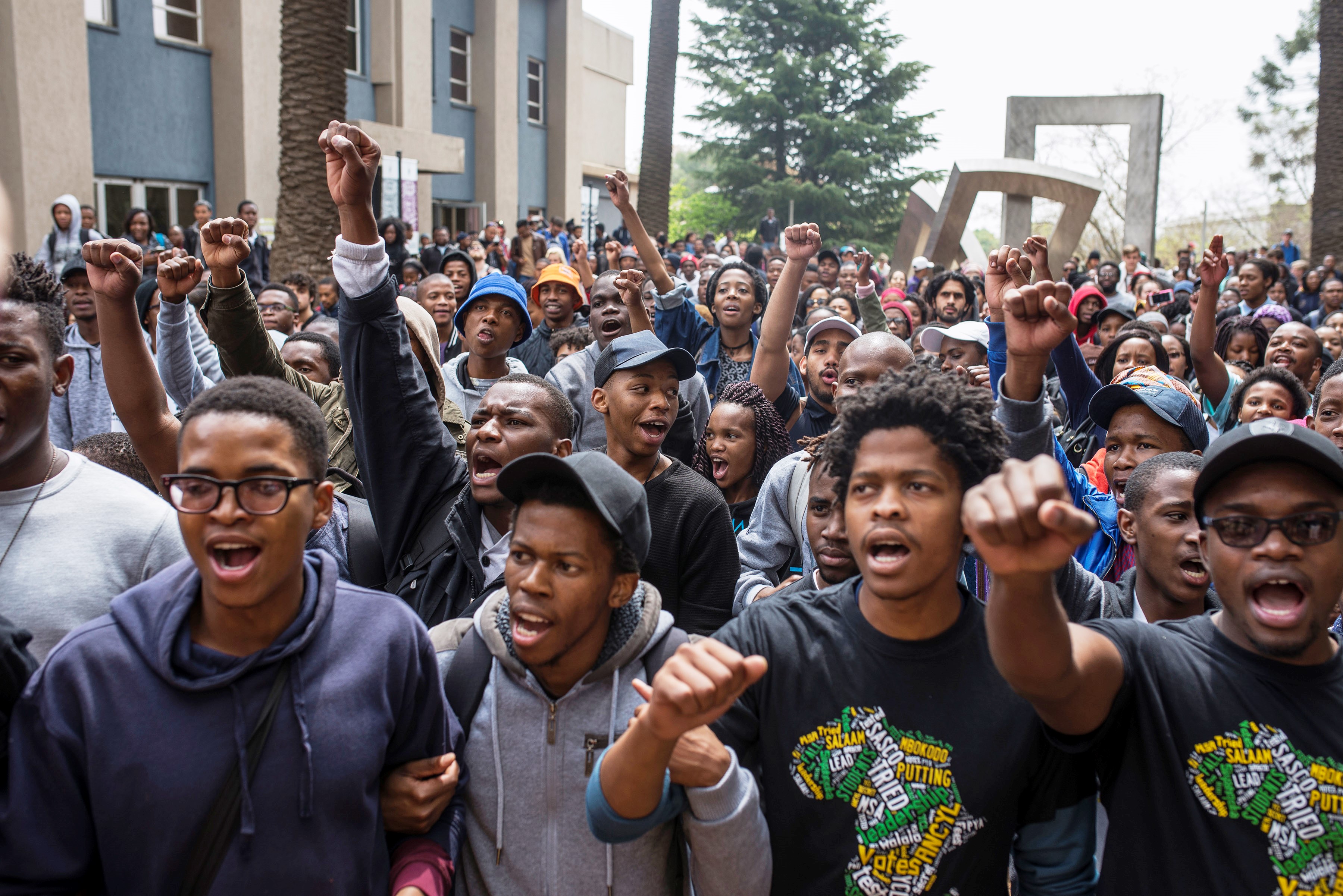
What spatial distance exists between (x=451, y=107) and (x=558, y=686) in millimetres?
24016

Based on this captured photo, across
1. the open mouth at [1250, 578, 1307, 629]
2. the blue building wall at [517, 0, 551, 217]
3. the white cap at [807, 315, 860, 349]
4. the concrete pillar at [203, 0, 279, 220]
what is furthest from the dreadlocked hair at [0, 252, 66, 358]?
the blue building wall at [517, 0, 551, 217]

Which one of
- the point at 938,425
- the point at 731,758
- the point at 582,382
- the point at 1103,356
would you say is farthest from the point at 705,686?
the point at 1103,356

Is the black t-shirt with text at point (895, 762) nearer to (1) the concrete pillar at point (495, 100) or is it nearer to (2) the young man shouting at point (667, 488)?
(2) the young man shouting at point (667, 488)

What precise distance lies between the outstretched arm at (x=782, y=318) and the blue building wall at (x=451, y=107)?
65.8ft

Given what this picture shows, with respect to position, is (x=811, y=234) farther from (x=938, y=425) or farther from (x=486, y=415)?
(x=938, y=425)

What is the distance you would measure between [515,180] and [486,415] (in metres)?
23.4

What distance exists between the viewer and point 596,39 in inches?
1308

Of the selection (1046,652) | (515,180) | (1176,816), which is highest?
(515,180)

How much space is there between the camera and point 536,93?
27.9 meters

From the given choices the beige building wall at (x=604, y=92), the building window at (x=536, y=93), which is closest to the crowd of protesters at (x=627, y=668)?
the building window at (x=536, y=93)

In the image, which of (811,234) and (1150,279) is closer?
(811,234)

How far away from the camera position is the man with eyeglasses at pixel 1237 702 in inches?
78.2

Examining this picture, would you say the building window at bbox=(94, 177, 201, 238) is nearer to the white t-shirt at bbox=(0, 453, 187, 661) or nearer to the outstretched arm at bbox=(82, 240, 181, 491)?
the outstretched arm at bbox=(82, 240, 181, 491)

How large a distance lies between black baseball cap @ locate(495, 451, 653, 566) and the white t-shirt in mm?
799
